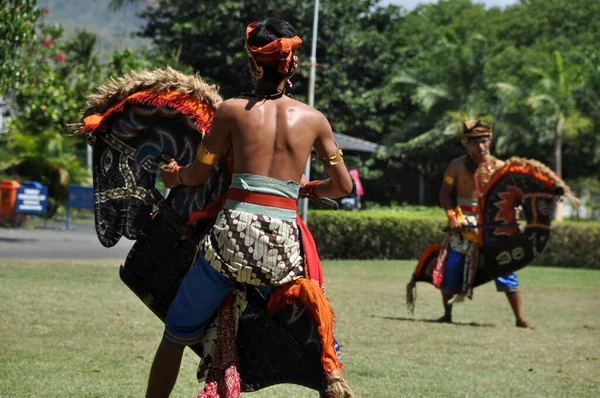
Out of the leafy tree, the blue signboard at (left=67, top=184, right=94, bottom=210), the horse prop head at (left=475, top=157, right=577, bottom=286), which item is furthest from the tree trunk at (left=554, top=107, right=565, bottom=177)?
the horse prop head at (left=475, top=157, right=577, bottom=286)

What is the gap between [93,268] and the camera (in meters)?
13.6

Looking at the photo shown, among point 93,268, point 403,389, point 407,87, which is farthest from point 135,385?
point 407,87

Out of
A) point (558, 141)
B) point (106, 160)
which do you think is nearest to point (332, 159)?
point (106, 160)

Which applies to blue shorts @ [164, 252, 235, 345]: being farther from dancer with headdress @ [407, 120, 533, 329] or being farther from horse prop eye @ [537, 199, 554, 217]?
horse prop eye @ [537, 199, 554, 217]

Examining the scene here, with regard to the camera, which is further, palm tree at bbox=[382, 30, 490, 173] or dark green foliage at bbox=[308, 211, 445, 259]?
palm tree at bbox=[382, 30, 490, 173]

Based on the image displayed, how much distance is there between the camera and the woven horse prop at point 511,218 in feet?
32.3

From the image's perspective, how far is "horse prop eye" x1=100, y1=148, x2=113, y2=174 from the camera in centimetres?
507

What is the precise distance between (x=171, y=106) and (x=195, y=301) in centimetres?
109

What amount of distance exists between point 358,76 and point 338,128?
9.68ft

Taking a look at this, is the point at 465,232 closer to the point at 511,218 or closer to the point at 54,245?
the point at 511,218

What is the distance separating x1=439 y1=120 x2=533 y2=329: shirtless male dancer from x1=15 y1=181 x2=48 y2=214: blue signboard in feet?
42.9

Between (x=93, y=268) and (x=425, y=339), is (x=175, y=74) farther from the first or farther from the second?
(x=93, y=268)

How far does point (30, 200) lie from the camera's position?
21.0 meters

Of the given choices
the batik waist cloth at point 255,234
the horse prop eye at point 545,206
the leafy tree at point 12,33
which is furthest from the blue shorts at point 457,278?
the leafy tree at point 12,33
